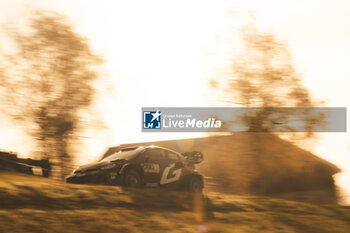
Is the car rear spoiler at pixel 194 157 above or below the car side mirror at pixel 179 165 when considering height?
above

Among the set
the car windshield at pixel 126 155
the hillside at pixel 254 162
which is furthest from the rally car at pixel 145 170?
the hillside at pixel 254 162

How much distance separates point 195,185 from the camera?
13.3 metres

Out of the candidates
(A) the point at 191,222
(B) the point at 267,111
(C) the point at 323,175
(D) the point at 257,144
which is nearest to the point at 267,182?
(D) the point at 257,144

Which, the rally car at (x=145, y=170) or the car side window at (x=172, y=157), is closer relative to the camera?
the rally car at (x=145, y=170)

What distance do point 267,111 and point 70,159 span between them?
9.88 m

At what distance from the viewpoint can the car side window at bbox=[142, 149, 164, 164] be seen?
11.9 meters

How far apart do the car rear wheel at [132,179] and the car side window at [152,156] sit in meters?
0.53

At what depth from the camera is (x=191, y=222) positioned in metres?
8.99

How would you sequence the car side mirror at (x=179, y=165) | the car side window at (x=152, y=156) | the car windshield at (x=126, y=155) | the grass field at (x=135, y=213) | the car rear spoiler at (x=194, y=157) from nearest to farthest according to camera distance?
1. the grass field at (x=135, y=213)
2. the car windshield at (x=126, y=155)
3. the car side window at (x=152, y=156)
4. the car side mirror at (x=179, y=165)
5. the car rear spoiler at (x=194, y=157)

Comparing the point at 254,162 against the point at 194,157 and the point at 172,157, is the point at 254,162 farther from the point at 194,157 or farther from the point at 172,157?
the point at 172,157

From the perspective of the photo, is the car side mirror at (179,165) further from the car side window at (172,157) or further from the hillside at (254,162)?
the hillside at (254,162)

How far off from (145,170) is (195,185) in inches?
90.6

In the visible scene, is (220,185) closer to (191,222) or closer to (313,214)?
(313,214)

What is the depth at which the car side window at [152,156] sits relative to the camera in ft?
39.1
